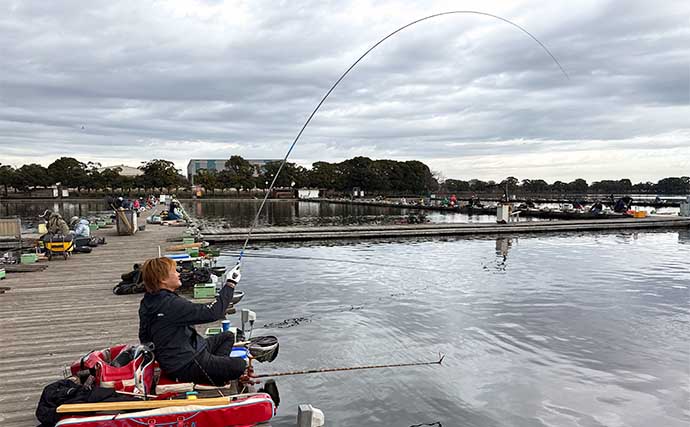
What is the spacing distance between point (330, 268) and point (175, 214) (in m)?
14.9

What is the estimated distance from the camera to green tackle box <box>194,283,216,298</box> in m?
10.0

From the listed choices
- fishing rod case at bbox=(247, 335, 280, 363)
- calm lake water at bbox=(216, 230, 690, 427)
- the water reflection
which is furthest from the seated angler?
the water reflection

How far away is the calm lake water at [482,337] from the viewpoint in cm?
727

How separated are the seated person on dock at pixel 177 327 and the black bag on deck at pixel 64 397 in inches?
21.1

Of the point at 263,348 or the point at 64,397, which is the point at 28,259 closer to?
the point at 263,348

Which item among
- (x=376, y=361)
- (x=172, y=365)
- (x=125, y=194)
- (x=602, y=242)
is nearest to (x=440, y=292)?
(x=376, y=361)

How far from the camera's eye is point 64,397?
4.53 m

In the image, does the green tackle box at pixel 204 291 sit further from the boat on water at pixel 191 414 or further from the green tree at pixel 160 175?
the green tree at pixel 160 175

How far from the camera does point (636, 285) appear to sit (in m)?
16.1

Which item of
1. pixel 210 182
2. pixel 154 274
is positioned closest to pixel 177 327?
pixel 154 274

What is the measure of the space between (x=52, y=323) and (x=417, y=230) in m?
24.0

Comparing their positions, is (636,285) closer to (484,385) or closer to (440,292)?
(440,292)

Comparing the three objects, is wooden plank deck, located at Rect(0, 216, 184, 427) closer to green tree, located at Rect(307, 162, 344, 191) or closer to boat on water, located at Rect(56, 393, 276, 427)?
boat on water, located at Rect(56, 393, 276, 427)

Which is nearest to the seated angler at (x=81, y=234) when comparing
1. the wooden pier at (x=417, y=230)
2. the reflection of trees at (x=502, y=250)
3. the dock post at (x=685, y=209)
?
the wooden pier at (x=417, y=230)
